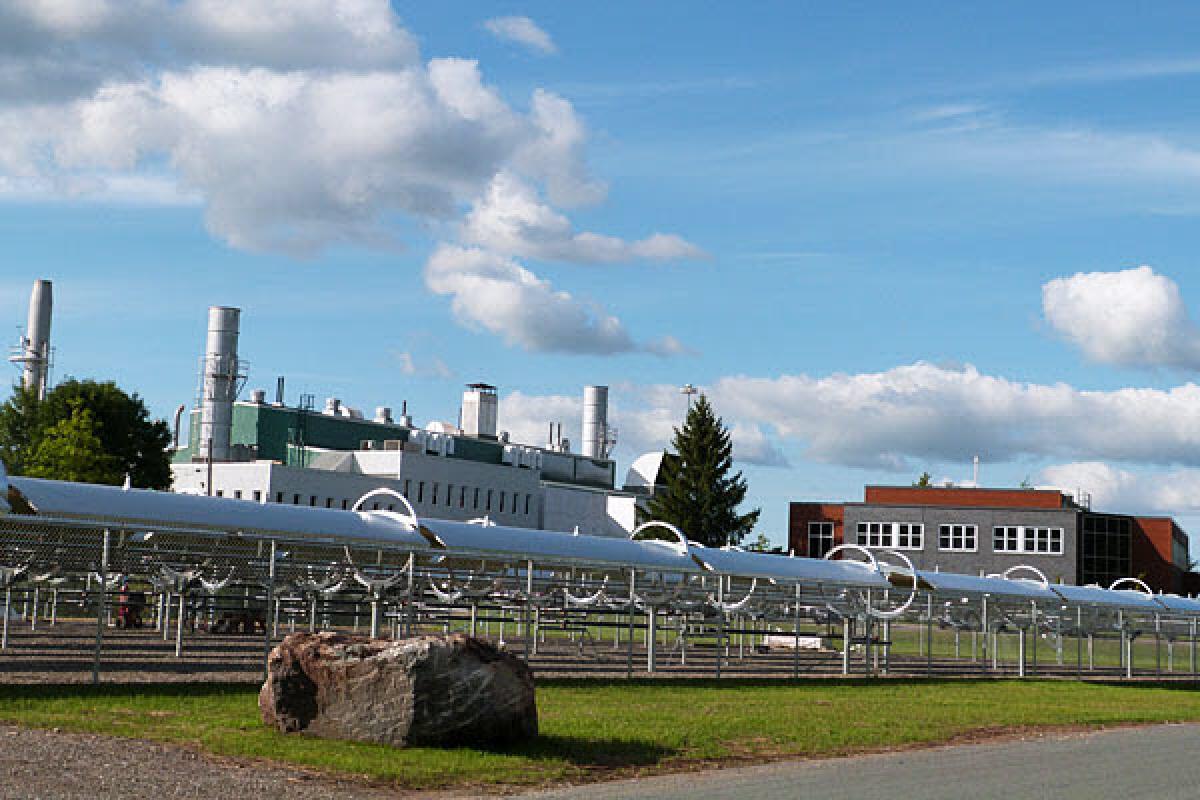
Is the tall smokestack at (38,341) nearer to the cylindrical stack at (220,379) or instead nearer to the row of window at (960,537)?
the cylindrical stack at (220,379)

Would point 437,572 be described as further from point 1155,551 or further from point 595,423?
point 595,423

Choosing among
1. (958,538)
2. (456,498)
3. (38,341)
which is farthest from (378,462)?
(958,538)

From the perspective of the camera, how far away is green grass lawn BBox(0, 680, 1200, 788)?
12773mm

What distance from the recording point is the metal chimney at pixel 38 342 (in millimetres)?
78688

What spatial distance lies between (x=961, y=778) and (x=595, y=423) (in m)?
94.7

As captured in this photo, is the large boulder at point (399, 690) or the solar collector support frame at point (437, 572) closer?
the large boulder at point (399, 690)

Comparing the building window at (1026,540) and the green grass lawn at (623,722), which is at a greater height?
the building window at (1026,540)

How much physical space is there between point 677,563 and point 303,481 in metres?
46.9

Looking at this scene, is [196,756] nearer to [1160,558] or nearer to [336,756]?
[336,756]

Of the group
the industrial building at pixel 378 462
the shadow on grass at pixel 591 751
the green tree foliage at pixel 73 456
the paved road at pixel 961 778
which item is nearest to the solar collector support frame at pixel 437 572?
the shadow on grass at pixel 591 751

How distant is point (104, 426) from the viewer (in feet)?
219

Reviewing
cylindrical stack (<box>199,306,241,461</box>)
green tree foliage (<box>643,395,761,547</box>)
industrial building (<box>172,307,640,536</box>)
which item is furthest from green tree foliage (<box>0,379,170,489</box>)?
green tree foliage (<box>643,395,761,547</box>)

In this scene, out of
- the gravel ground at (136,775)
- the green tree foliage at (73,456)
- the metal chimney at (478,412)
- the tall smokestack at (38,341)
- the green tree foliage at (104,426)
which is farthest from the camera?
the metal chimney at (478,412)

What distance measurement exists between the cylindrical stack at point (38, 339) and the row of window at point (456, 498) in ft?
35.0
